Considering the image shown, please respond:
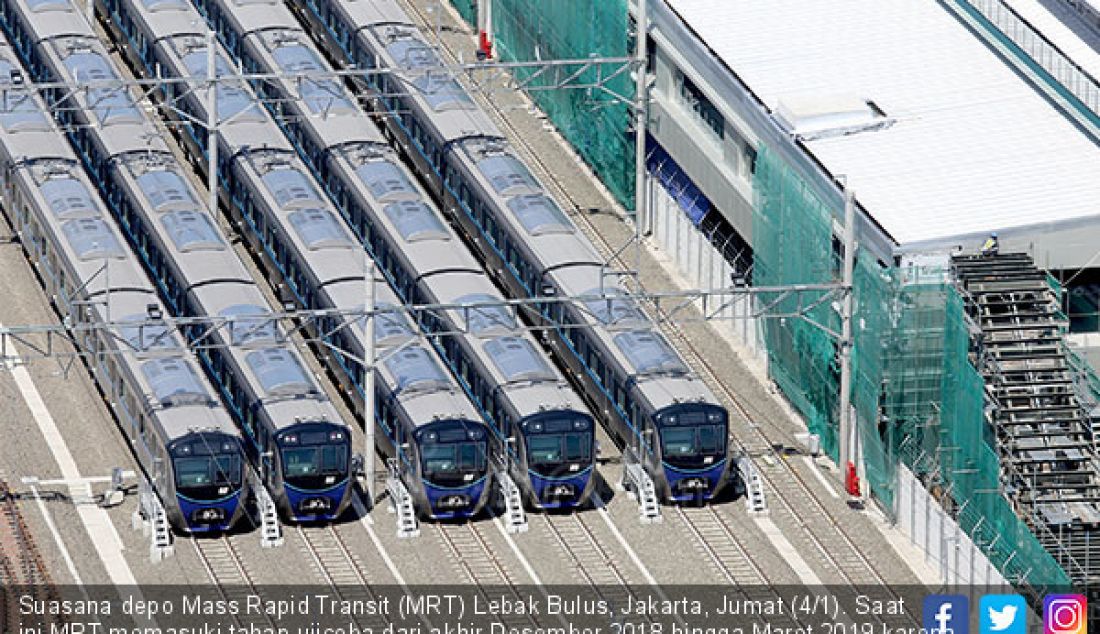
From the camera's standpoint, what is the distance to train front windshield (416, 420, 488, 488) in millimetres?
118000

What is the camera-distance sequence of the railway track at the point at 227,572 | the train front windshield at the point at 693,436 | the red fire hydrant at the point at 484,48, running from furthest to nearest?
the red fire hydrant at the point at 484,48 → the train front windshield at the point at 693,436 → the railway track at the point at 227,572

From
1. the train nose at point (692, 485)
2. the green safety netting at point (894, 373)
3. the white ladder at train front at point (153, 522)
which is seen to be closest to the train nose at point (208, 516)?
the white ladder at train front at point (153, 522)

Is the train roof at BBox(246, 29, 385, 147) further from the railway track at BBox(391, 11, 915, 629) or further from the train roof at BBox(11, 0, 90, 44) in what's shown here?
the railway track at BBox(391, 11, 915, 629)

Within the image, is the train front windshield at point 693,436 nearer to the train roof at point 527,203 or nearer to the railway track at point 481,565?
the railway track at point 481,565

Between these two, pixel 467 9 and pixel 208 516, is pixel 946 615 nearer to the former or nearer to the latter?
pixel 208 516

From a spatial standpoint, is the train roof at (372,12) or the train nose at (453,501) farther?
the train roof at (372,12)

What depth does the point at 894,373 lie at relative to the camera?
396 feet

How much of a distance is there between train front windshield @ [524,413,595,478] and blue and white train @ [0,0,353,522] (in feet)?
19.7

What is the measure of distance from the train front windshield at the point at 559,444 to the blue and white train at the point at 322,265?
5.05 feet

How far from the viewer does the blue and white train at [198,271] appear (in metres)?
118

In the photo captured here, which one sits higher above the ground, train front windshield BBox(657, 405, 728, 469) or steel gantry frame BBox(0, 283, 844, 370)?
steel gantry frame BBox(0, 283, 844, 370)

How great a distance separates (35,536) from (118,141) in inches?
955

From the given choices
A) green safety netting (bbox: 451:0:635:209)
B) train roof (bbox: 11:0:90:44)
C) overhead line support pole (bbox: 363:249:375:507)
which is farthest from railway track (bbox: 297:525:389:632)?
train roof (bbox: 11:0:90:44)

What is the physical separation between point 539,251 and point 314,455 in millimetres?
14978
